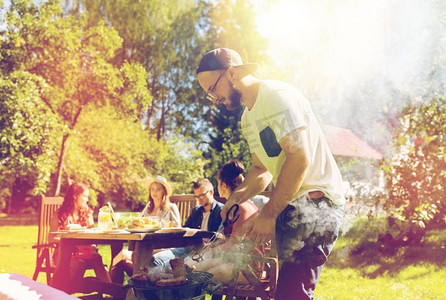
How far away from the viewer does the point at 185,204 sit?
20.2ft

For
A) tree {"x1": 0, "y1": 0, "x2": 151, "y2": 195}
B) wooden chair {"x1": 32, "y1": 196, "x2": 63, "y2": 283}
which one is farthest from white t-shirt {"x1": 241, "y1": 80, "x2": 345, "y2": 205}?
tree {"x1": 0, "y1": 0, "x2": 151, "y2": 195}

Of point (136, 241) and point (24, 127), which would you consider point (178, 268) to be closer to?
point (136, 241)

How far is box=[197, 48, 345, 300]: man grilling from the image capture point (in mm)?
2027

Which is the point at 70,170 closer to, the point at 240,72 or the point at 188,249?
the point at 188,249

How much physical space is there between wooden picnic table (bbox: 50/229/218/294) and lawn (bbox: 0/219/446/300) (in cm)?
173

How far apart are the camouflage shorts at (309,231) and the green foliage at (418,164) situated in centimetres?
451

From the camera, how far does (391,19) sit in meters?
6.91

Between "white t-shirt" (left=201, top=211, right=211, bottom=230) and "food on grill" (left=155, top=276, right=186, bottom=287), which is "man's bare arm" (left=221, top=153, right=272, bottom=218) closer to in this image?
"food on grill" (left=155, top=276, right=186, bottom=287)

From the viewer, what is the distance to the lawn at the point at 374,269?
507 centimetres

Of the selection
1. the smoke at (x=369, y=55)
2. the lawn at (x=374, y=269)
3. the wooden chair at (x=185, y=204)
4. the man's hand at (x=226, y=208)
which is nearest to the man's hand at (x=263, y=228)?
the man's hand at (x=226, y=208)

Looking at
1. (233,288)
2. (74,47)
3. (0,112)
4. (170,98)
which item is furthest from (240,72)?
(170,98)

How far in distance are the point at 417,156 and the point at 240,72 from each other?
5397 millimetres

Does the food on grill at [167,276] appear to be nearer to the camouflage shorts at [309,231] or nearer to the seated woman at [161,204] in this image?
the camouflage shorts at [309,231]

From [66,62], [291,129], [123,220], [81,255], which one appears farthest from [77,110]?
[291,129]
